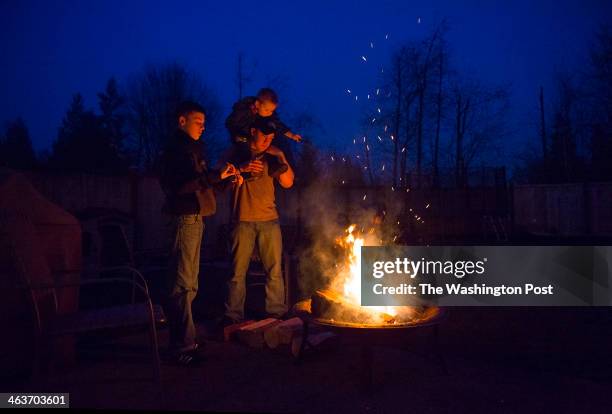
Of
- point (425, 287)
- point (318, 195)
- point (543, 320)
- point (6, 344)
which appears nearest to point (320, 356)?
point (6, 344)

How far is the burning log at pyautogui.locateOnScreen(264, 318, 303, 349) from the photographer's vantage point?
160 inches

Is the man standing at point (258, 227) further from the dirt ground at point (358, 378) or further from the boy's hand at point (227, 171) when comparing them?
the dirt ground at point (358, 378)

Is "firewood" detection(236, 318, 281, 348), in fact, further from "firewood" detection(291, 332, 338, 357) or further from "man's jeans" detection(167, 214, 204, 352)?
"man's jeans" detection(167, 214, 204, 352)

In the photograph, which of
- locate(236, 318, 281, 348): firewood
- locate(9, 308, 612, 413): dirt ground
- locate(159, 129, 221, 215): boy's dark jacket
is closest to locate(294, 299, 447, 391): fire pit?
locate(9, 308, 612, 413): dirt ground

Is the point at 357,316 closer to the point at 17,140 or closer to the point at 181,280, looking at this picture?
the point at 181,280

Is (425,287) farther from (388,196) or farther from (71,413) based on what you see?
(388,196)

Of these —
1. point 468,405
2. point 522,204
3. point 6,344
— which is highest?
point 522,204

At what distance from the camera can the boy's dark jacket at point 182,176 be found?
3.82 m

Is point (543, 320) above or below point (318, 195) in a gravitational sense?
below

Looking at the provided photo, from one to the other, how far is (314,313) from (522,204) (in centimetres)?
2213

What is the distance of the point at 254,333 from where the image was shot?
4.21m

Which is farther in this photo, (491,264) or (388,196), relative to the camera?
(388,196)

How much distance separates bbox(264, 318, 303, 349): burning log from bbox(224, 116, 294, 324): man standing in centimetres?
54

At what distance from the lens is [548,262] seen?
27.1 ft
